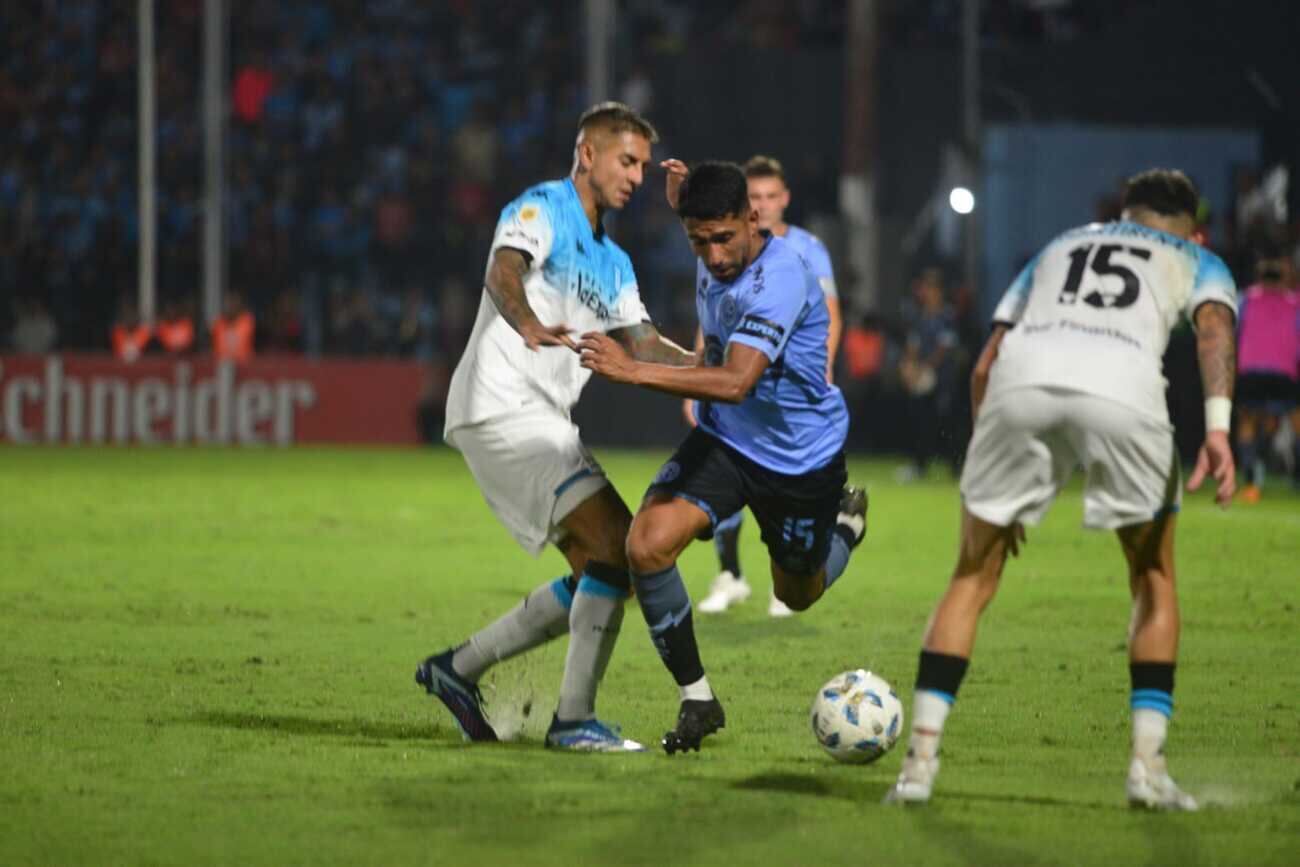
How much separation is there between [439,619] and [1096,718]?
4040 millimetres

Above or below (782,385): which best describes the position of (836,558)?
below

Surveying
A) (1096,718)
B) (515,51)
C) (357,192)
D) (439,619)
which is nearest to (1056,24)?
(515,51)

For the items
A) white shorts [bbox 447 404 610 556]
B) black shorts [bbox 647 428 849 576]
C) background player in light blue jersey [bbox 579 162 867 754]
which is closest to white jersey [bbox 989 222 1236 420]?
background player in light blue jersey [bbox 579 162 867 754]

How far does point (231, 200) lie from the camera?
31203 millimetres

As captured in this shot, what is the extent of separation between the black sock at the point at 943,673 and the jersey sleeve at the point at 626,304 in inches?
84.4

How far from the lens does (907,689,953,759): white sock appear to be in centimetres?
632

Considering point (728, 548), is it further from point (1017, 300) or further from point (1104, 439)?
point (1104, 439)

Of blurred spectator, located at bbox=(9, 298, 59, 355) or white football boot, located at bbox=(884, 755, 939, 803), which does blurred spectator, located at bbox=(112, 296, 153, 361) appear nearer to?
blurred spectator, located at bbox=(9, 298, 59, 355)

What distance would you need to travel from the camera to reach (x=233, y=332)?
27.4m

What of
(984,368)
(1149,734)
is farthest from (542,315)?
(1149,734)

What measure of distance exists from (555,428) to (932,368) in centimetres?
1406

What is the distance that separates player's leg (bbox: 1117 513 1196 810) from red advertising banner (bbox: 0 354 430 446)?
21.2 meters

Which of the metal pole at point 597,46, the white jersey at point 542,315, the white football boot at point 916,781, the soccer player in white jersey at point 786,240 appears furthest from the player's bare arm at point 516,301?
the metal pole at point 597,46

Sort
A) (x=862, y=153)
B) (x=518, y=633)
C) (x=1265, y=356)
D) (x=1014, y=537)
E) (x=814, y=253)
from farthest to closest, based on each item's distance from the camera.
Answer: (x=862, y=153) → (x=1265, y=356) → (x=814, y=253) → (x=518, y=633) → (x=1014, y=537)
